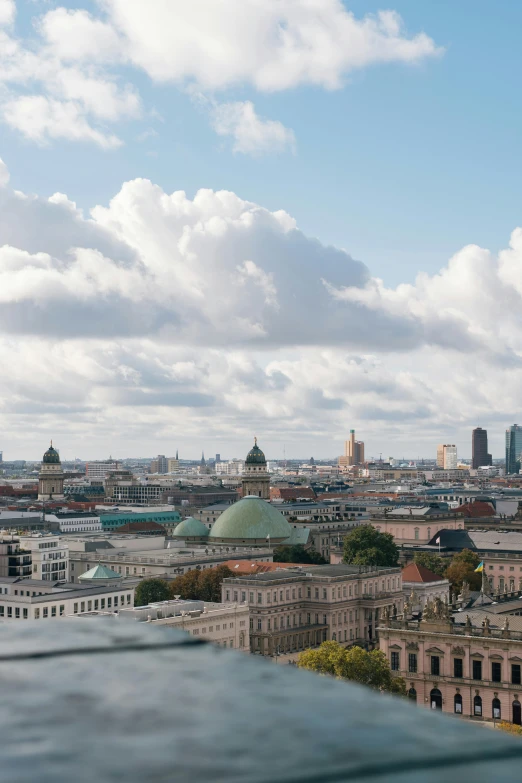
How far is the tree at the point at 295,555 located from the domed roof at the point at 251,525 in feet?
10.9

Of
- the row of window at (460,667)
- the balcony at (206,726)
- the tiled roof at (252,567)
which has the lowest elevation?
the row of window at (460,667)

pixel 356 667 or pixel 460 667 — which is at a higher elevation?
pixel 356 667

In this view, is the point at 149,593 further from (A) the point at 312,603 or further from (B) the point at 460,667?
(B) the point at 460,667

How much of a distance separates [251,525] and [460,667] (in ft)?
271

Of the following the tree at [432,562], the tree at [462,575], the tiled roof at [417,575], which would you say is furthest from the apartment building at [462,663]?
the tree at [432,562]

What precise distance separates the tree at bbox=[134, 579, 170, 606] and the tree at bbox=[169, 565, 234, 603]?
1.63 metres

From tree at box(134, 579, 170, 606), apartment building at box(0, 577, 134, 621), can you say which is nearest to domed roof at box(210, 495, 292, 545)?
tree at box(134, 579, 170, 606)

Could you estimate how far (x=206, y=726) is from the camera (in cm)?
517

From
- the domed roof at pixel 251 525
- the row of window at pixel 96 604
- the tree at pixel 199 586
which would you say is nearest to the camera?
the row of window at pixel 96 604

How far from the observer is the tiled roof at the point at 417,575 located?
124125mm

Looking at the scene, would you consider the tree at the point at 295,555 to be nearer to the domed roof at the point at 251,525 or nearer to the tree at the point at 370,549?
the domed roof at the point at 251,525

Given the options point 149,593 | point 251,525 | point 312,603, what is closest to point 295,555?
point 251,525

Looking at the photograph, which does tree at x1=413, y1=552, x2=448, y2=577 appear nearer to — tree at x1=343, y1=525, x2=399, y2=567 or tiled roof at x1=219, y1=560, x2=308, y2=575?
tree at x1=343, y1=525, x2=399, y2=567

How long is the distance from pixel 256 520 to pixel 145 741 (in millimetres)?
151728
